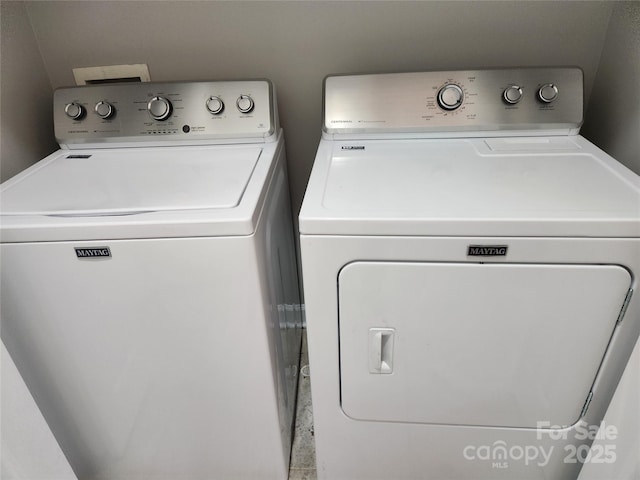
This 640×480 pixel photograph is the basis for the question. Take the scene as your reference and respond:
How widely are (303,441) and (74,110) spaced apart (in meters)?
1.33

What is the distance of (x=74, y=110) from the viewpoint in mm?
1334

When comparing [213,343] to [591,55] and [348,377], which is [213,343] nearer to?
[348,377]

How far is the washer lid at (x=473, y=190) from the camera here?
0.84 metres

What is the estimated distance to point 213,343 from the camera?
1.05m

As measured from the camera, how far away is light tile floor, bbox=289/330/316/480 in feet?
4.64

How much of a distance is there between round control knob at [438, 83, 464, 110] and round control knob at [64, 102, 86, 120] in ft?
3.59

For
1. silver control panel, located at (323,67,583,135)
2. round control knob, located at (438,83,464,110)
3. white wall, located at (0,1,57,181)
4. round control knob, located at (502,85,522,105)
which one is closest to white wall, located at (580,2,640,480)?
silver control panel, located at (323,67,583,135)

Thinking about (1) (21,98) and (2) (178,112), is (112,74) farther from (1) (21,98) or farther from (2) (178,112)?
(2) (178,112)

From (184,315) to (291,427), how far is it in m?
0.75

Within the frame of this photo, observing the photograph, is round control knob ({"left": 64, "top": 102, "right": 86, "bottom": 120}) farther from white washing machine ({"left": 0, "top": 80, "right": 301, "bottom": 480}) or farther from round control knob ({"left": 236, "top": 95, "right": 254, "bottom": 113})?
round control knob ({"left": 236, "top": 95, "right": 254, "bottom": 113})

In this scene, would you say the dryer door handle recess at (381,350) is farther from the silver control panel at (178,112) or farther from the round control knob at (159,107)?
the round control knob at (159,107)

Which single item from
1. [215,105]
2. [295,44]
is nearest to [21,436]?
[215,105]

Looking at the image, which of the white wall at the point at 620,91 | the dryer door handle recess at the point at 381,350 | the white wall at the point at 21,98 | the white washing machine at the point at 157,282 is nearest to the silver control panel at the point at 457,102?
the white wall at the point at 620,91

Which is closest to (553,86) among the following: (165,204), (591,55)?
(591,55)
